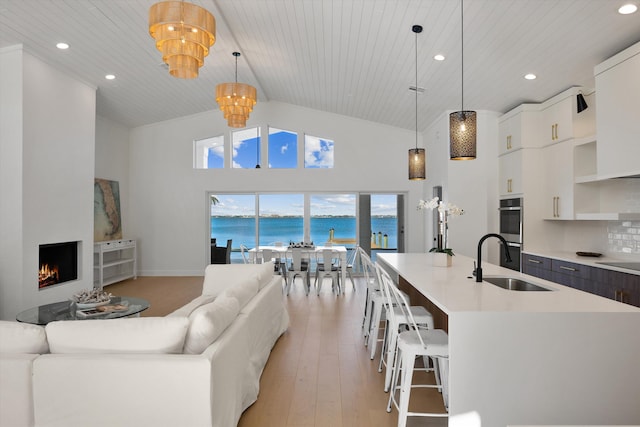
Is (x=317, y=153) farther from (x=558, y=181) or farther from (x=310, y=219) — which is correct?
(x=558, y=181)

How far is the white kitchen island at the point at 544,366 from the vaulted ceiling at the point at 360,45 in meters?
2.74

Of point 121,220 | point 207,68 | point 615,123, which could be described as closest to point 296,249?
point 207,68

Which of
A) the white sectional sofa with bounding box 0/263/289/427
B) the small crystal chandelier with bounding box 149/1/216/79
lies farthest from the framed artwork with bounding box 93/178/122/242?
the white sectional sofa with bounding box 0/263/289/427

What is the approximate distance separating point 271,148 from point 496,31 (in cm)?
559

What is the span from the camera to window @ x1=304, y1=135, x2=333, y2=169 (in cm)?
878

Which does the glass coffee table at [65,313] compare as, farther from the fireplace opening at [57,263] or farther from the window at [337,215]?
the window at [337,215]

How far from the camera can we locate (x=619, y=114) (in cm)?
376

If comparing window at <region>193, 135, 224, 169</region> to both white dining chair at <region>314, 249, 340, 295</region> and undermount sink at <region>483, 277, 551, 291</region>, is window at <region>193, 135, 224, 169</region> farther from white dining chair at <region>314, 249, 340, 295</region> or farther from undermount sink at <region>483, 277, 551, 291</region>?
undermount sink at <region>483, 277, 551, 291</region>

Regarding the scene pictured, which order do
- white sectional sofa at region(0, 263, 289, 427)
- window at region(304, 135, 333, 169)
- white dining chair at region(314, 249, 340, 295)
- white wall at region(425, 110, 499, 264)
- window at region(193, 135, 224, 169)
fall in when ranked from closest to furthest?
1. white sectional sofa at region(0, 263, 289, 427)
2. white wall at region(425, 110, 499, 264)
3. white dining chair at region(314, 249, 340, 295)
4. window at region(304, 135, 333, 169)
5. window at region(193, 135, 224, 169)

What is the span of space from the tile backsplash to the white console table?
297 inches

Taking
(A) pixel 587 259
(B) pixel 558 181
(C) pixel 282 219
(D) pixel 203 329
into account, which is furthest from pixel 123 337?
(C) pixel 282 219

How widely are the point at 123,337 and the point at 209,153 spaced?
727cm

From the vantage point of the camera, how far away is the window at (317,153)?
28.8 ft

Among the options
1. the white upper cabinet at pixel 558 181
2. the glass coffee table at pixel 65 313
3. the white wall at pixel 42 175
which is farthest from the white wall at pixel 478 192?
the white wall at pixel 42 175
